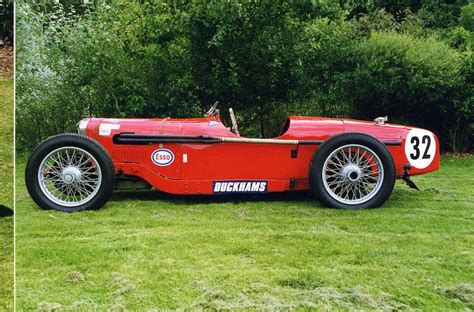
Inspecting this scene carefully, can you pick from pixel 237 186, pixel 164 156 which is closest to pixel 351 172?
pixel 237 186

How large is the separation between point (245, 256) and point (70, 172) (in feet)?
6.78

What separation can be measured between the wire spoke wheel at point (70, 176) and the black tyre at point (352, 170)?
198 cm

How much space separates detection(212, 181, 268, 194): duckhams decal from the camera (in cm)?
528

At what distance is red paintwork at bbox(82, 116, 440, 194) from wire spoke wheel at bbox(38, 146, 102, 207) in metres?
0.36

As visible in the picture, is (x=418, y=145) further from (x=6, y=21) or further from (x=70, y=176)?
(x=6, y=21)

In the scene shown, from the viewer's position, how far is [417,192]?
5.96m

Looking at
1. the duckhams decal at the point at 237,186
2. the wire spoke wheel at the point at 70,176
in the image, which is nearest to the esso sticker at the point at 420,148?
the duckhams decal at the point at 237,186

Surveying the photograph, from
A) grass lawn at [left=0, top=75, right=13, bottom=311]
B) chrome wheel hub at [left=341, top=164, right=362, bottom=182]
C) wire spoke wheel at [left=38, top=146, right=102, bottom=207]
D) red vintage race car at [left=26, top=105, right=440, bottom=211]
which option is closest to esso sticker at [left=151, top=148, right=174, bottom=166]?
red vintage race car at [left=26, top=105, right=440, bottom=211]

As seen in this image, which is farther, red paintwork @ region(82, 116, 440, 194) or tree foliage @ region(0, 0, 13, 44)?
red paintwork @ region(82, 116, 440, 194)

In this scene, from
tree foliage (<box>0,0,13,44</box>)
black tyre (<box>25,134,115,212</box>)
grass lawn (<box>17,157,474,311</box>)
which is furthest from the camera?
black tyre (<box>25,134,115,212</box>)

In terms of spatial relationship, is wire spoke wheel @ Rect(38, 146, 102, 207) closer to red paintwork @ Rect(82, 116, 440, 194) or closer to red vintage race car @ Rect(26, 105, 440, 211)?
red vintage race car @ Rect(26, 105, 440, 211)

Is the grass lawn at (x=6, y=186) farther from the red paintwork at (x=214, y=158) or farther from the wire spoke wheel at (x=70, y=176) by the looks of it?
the red paintwork at (x=214, y=158)

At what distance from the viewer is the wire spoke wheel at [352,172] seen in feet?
16.7

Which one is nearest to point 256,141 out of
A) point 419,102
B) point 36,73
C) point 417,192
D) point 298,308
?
point 417,192
